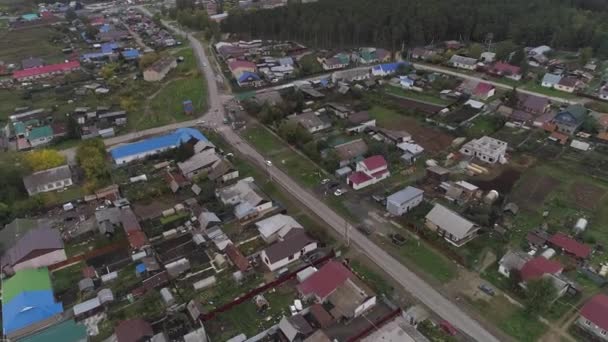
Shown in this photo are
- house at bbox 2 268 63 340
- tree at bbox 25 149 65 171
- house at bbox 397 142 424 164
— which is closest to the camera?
house at bbox 2 268 63 340

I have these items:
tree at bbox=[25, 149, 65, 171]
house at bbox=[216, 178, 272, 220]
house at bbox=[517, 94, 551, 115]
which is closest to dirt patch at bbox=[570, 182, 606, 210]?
house at bbox=[517, 94, 551, 115]

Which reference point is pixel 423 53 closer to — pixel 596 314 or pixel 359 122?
pixel 359 122

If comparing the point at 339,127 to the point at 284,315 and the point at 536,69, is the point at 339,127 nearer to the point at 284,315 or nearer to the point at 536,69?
the point at 284,315

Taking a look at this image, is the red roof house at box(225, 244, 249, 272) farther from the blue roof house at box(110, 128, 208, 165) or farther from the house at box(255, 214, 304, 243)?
the blue roof house at box(110, 128, 208, 165)

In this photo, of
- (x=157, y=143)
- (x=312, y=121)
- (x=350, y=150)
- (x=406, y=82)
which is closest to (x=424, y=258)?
(x=350, y=150)

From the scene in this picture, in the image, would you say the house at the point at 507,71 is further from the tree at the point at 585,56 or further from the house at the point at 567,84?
the tree at the point at 585,56

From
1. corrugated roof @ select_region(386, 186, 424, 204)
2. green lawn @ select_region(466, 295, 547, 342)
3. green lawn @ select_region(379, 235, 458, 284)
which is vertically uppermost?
corrugated roof @ select_region(386, 186, 424, 204)

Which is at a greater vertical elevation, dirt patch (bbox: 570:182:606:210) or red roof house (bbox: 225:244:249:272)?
red roof house (bbox: 225:244:249:272)
